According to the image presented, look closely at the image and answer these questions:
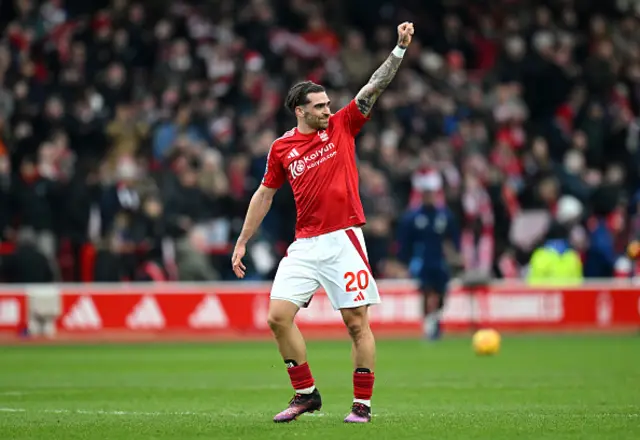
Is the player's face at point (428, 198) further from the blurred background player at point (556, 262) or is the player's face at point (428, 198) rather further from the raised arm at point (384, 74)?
the raised arm at point (384, 74)

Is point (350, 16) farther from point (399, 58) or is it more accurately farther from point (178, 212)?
point (399, 58)

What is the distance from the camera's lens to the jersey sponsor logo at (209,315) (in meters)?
23.3

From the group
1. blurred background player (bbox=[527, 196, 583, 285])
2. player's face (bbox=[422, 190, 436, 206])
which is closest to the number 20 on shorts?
player's face (bbox=[422, 190, 436, 206])

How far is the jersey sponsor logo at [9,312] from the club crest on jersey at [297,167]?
44.3ft

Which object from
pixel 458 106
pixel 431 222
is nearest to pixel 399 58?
pixel 431 222

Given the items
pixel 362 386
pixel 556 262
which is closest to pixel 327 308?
pixel 556 262

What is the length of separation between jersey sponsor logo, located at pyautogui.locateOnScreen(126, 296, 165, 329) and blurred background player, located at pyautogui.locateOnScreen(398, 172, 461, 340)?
439 centimetres

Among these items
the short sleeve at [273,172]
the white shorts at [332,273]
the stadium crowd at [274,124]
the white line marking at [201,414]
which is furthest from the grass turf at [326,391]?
the stadium crowd at [274,124]

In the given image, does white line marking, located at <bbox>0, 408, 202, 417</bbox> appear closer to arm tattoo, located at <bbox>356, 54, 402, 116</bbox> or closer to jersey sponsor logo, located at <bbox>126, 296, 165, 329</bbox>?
arm tattoo, located at <bbox>356, 54, 402, 116</bbox>

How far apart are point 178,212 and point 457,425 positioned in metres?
14.8

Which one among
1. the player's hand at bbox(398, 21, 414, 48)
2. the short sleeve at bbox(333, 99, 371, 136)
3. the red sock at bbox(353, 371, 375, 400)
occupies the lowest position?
the red sock at bbox(353, 371, 375, 400)

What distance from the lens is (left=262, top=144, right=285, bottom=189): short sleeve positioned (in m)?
10.2

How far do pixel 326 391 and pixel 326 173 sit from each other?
4001 mm

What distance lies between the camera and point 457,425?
945 cm
